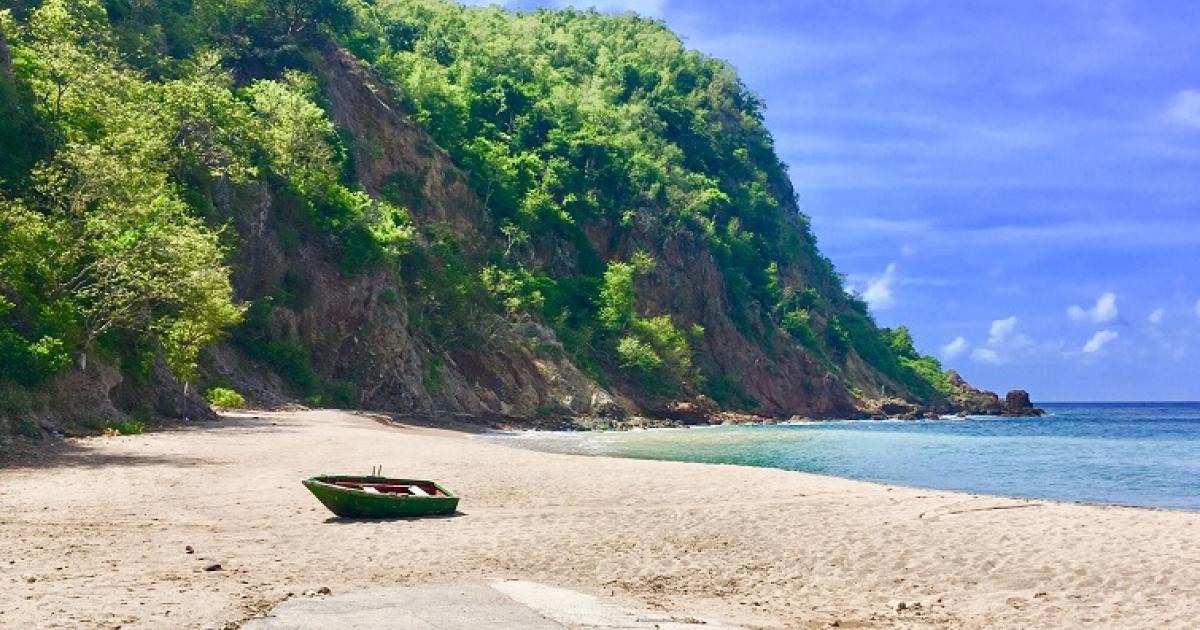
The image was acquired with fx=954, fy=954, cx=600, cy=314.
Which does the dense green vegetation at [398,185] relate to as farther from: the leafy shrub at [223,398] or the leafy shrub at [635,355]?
the leafy shrub at [223,398]

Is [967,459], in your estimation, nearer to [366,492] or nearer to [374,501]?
[374,501]

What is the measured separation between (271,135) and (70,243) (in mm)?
27796

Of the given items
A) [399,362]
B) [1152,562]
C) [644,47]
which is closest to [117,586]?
[1152,562]

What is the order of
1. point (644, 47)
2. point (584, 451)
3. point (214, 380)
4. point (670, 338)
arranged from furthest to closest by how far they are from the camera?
1. point (644, 47)
2. point (670, 338)
3. point (214, 380)
4. point (584, 451)

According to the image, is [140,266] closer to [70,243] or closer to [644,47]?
[70,243]

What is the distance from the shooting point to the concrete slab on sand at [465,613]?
30.8ft

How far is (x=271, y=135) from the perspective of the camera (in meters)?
59.7

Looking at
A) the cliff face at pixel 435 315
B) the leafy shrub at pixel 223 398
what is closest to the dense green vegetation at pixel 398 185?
the cliff face at pixel 435 315

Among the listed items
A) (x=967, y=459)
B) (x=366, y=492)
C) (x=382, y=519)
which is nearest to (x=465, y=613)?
(x=366, y=492)

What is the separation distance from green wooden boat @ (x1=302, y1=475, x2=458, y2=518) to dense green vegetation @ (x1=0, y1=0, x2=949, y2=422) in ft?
54.1

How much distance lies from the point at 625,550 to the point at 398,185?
67677 mm

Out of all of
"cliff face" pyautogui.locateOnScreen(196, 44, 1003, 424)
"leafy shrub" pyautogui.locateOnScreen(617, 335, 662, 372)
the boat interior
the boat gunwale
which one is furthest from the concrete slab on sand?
"leafy shrub" pyautogui.locateOnScreen(617, 335, 662, 372)

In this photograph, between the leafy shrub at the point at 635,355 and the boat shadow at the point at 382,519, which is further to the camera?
the leafy shrub at the point at 635,355

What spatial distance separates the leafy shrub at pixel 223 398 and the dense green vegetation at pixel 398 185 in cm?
523
